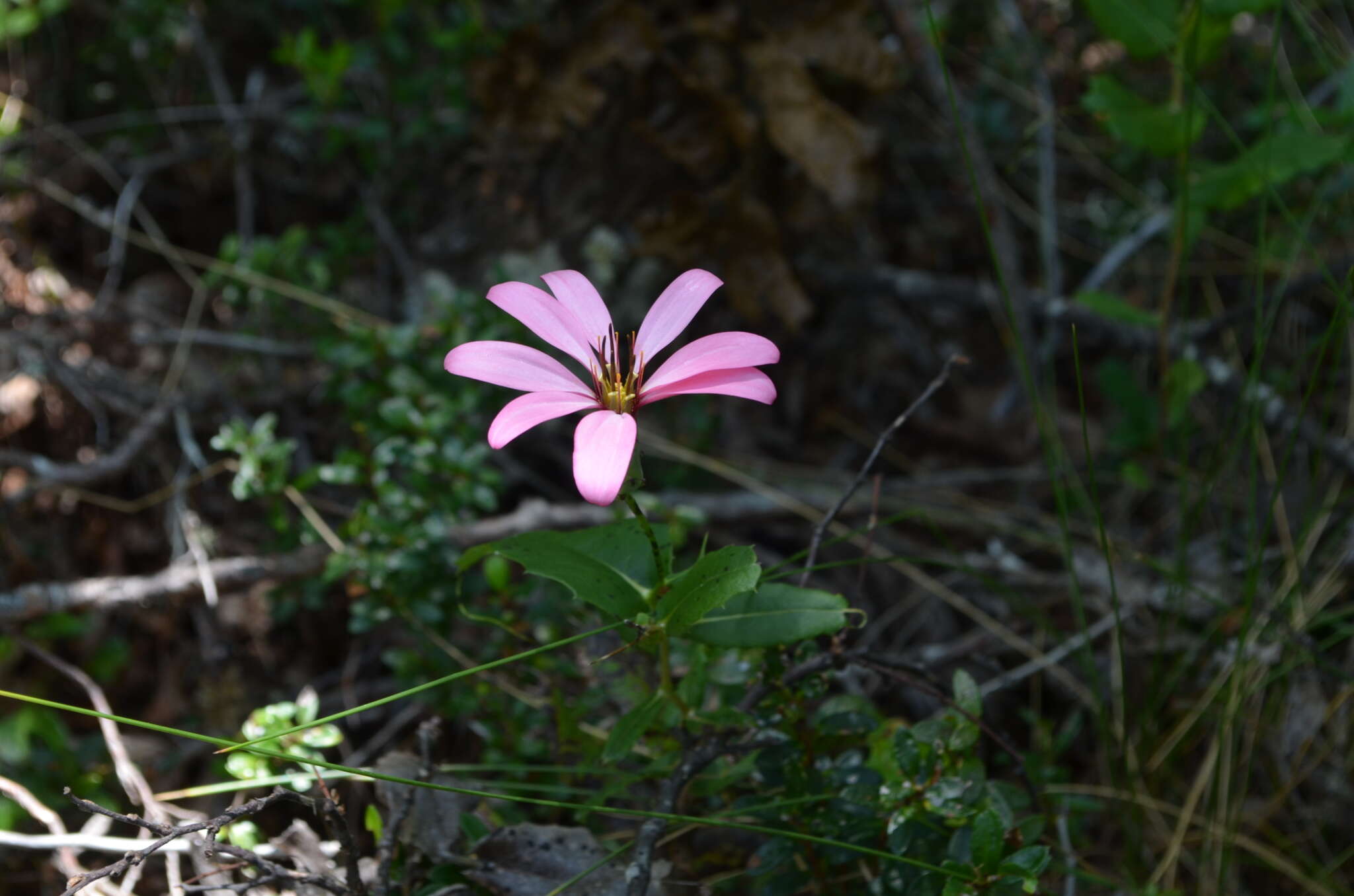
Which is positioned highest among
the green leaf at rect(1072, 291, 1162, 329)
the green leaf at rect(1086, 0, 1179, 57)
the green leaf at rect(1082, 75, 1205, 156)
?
the green leaf at rect(1086, 0, 1179, 57)

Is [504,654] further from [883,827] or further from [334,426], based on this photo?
[334,426]

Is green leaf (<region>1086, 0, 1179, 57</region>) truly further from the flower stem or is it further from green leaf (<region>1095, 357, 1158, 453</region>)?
the flower stem

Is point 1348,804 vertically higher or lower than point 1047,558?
lower

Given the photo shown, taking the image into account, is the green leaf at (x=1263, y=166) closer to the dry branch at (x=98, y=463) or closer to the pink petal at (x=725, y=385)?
the pink petal at (x=725, y=385)

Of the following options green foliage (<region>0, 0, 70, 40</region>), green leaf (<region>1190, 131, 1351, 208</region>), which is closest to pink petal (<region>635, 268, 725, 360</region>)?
green leaf (<region>1190, 131, 1351, 208</region>)

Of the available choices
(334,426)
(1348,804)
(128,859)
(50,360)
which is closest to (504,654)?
(128,859)
